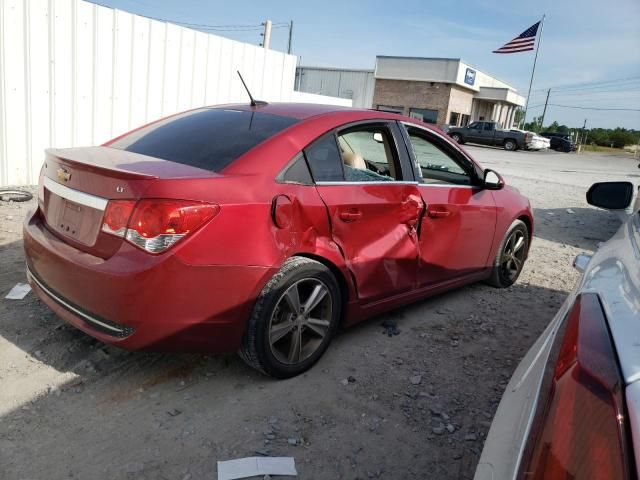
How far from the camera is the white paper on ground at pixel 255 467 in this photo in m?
2.37

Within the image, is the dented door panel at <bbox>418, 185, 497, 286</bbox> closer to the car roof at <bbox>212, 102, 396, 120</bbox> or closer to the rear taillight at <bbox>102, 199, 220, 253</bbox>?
the car roof at <bbox>212, 102, 396, 120</bbox>

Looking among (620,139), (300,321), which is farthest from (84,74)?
(620,139)

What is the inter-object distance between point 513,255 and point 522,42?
32.4 meters

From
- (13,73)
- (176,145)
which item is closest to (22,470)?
(176,145)

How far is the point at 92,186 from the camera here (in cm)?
270

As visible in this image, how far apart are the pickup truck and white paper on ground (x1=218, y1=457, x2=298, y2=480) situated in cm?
3112

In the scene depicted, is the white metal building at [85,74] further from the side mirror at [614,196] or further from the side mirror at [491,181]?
the side mirror at [614,196]

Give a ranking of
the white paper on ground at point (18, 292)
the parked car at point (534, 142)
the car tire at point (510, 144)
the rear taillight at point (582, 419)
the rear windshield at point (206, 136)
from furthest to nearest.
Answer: the parked car at point (534, 142), the car tire at point (510, 144), the white paper on ground at point (18, 292), the rear windshield at point (206, 136), the rear taillight at point (582, 419)

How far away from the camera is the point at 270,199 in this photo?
281cm

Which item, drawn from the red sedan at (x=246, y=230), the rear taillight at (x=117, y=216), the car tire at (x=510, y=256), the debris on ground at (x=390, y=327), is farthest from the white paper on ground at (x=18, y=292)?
the car tire at (x=510, y=256)

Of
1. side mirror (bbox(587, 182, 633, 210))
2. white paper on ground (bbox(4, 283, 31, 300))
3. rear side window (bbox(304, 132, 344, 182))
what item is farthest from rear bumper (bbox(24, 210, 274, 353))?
side mirror (bbox(587, 182, 633, 210))

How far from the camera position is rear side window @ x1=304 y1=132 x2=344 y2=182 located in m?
3.14

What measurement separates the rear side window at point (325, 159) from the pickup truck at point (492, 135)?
29932mm

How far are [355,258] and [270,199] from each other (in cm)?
79
